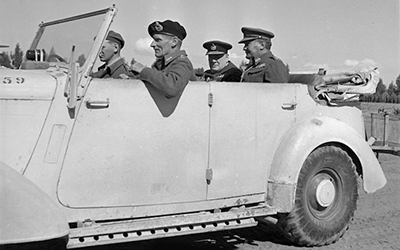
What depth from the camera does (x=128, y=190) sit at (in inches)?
148

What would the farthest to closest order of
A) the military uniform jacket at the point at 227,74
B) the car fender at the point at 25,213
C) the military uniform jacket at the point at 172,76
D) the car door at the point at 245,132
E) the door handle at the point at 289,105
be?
the military uniform jacket at the point at 227,74
the door handle at the point at 289,105
the car door at the point at 245,132
the military uniform jacket at the point at 172,76
the car fender at the point at 25,213

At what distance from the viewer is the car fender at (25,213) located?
2.98 meters

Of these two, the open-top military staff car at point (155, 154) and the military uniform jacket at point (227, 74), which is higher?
the military uniform jacket at point (227, 74)

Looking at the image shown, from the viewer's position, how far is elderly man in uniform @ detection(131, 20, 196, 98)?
378 cm

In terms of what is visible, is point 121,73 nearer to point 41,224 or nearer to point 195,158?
point 195,158

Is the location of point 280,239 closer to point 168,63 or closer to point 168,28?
point 168,63

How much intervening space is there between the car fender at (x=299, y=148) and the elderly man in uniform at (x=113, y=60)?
144 cm

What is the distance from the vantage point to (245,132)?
430cm

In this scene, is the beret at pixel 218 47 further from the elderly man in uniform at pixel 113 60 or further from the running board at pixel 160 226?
the running board at pixel 160 226

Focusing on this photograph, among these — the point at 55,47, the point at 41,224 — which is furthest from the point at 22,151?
the point at 55,47

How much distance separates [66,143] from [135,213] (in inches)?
27.8

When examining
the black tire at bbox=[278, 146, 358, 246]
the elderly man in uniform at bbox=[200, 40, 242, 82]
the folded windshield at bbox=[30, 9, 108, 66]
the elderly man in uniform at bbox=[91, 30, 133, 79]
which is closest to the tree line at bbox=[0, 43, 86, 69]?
the folded windshield at bbox=[30, 9, 108, 66]

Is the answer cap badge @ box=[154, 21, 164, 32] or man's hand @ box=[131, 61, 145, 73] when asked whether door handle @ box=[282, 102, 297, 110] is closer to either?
cap badge @ box=[154, 21, 164, 32]

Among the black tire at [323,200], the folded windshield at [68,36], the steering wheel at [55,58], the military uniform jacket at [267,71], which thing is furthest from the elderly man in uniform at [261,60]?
the steering wheel at [55,58]
